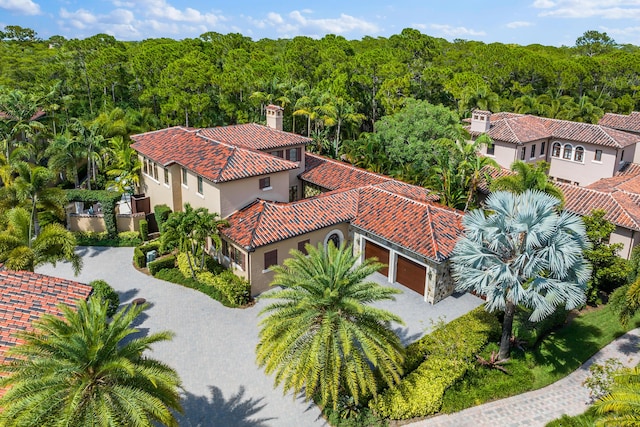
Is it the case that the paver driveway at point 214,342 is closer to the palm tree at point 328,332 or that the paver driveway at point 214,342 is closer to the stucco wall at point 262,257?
the stucco wall at point 262,257

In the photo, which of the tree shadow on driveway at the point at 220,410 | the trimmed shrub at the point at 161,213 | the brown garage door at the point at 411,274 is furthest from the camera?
the trimmed shrub at the point at 161,213

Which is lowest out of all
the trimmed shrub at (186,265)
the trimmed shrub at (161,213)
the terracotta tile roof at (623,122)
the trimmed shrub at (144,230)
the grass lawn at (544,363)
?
the grass lawn at (544,363)

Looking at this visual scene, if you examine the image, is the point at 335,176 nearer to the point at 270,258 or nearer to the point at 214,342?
the point at 270,258

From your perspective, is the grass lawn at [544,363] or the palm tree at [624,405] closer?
the palm tree at [624,405]

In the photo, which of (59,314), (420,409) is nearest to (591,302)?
(420,409)

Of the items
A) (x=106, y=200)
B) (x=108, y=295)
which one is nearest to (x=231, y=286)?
(x=108, y=295)

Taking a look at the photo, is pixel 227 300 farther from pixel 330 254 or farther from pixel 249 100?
pixel 249 100

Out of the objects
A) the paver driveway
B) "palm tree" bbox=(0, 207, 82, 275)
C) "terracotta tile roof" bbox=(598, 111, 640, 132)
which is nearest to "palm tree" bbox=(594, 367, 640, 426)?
the paver driveway

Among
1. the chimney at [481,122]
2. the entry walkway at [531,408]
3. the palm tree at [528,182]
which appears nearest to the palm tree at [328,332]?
the entry walkway at [531,408]
